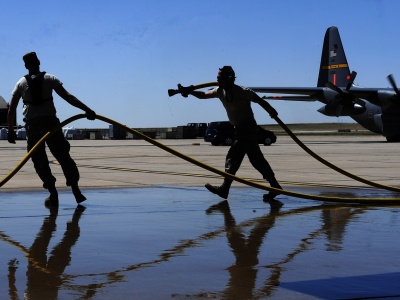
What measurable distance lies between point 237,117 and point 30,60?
3337mm

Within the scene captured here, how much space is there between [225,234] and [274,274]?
2.35m

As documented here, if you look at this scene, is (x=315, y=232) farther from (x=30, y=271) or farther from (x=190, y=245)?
(x=30, y=271)

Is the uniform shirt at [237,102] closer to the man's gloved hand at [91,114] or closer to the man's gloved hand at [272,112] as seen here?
the man's gloved hand at [272,112]

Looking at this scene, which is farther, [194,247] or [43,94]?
[43,94]

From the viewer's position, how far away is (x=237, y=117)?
12.3 meters

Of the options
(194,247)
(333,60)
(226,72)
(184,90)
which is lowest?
(194,247)

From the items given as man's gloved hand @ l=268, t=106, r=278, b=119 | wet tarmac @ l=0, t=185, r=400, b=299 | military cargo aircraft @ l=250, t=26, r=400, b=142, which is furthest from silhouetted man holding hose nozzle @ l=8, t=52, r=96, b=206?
military cargo aircraft @ l=250, t=26, r=400, b=142

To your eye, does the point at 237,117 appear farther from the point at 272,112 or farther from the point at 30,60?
the point at 30,60

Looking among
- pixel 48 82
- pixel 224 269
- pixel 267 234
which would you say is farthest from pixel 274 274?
pixel 48 82

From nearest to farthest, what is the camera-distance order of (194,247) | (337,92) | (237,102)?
(194,247)
(237,102)
(337,92)

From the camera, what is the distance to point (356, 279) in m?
5.70

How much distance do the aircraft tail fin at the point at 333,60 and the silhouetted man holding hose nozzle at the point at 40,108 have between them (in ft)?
171

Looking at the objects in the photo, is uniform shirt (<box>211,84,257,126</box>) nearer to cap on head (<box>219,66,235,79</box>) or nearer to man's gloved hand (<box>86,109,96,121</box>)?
cap on head (<box>219,66,235,79</box>)

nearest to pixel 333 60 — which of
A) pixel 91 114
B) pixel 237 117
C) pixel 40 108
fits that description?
pixel 237 117
